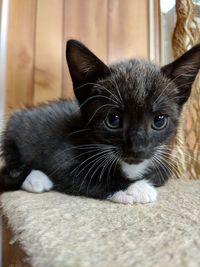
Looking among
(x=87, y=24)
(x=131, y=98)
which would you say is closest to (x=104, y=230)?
(x=131, y=98)

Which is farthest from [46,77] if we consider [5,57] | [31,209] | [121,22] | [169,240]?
[169,240]

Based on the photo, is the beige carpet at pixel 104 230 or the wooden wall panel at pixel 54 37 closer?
the beige carpet at pixel 104 230

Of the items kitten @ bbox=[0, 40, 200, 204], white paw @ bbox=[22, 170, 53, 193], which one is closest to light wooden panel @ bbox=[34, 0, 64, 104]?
kitten @ bbox=[0, 40, 200, 204]

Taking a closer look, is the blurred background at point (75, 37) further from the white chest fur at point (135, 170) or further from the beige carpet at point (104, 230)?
the beige carpet at point (104, 230)

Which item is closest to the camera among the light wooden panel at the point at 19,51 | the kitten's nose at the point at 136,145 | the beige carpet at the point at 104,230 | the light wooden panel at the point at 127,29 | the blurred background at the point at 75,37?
the beige carpet at the point at 104,230

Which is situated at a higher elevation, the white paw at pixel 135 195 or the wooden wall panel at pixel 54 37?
the wooden wall panel at pixel 54 37

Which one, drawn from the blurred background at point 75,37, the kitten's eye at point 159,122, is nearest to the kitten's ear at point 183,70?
the kitten's eye at point 159,122

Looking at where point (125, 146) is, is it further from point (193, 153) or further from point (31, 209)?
point (193, 153)
